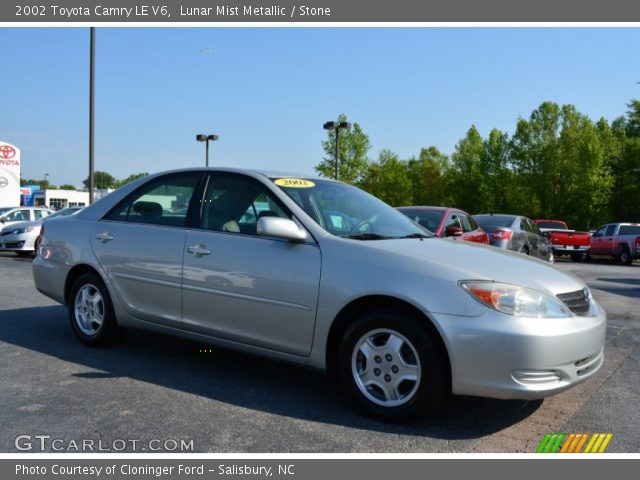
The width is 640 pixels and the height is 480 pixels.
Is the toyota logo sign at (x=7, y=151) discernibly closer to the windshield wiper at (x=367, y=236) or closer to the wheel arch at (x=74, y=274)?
the wheel arch at (x=74, y=274)

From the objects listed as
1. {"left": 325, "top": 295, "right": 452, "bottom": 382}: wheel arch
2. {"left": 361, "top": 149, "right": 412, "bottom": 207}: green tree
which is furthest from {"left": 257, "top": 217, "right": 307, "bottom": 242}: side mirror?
{"left": 361, "top": 149, "right": 412, "bottom": 207}: green tree

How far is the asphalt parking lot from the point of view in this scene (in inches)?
129

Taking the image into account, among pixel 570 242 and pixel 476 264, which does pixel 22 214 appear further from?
pixel 570 242

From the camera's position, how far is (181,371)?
4625 mm

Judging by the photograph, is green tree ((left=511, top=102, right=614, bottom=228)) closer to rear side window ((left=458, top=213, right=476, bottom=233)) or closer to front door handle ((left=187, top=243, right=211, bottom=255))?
rear side window ((left=458, top=213, right=476, bottom=233))

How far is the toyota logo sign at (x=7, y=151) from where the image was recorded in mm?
39069

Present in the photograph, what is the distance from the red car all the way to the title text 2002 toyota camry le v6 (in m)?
5.83

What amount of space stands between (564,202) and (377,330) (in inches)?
1896

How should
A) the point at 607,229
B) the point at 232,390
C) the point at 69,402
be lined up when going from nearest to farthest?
the point at 69,402, the point at 232,390, the point at 607,229

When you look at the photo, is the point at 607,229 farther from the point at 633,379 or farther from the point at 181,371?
the point at 181,371

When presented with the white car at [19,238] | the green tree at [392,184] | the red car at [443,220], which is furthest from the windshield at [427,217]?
the green tree at [392,184]

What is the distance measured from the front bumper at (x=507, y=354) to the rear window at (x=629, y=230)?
21.5 m

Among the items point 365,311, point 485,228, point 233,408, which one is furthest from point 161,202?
point 485,228
